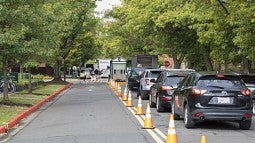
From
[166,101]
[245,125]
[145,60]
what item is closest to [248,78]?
[166,101]

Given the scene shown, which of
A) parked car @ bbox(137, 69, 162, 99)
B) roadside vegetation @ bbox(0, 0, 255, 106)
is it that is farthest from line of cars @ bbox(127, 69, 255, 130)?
parked car @ bbox(137, 69, 162, 99)

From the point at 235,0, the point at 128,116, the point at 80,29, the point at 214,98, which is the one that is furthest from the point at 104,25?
the point at 214,98

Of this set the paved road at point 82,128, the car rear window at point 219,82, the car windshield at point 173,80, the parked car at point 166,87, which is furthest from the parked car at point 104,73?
the car rear window at point 219,82

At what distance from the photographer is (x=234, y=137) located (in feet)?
42.9

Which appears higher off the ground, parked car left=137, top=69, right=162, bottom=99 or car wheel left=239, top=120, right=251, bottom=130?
parked car left=137, top=69, right=162, bottom=99

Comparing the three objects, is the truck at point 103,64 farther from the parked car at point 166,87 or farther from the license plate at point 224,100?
the license plate at point 224,100

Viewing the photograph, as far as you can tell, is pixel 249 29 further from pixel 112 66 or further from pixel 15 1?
pixel 112 66

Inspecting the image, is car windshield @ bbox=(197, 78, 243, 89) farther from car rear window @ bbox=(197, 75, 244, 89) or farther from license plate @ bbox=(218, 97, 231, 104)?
license plate @ bbox=(218, 97, 231, 104)

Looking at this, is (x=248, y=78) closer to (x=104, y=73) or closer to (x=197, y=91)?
(x=197, y=91)

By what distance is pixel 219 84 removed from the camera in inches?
566

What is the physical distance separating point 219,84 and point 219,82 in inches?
3.5

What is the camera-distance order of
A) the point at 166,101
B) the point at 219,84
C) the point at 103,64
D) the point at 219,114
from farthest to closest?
the point at 103,64 → the point at 166,101 → the point at 219,84 → the point at 219,114

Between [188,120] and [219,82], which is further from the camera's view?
[188,120]

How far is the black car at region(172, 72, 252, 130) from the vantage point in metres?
14.1
